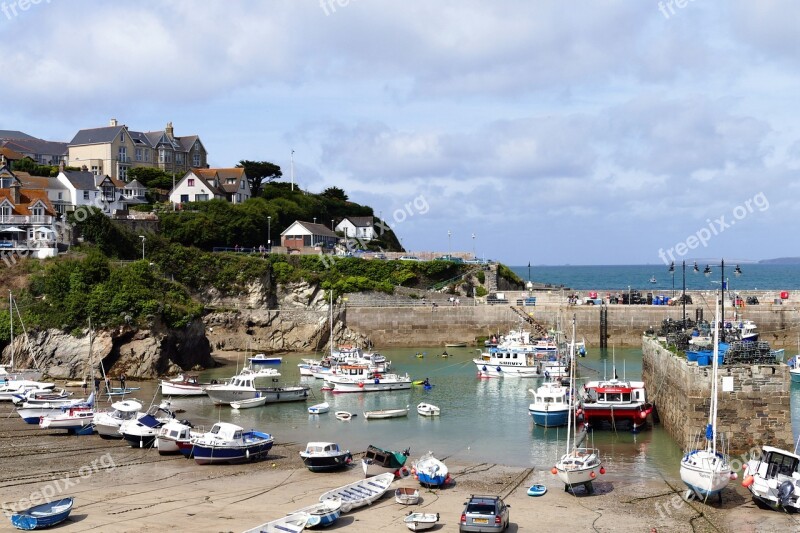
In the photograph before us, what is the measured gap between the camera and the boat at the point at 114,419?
1521 inches

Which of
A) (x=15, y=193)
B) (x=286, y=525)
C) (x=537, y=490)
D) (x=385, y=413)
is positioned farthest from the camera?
(x=15, y=193)

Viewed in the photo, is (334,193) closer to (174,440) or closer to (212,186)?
(212,186)

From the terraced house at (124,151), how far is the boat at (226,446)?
68.8 metres

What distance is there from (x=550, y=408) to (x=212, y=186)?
210ft

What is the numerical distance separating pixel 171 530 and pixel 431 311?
164ft

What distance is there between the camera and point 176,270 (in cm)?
7531

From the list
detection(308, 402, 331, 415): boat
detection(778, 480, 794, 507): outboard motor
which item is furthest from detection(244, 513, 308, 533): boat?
detection(308, 402, 331, 415): boat

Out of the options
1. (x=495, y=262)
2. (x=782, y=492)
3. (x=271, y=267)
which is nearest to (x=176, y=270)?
(x=271, y=267)

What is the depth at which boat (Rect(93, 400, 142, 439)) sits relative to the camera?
127ft

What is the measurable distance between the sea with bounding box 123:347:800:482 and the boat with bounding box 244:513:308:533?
10.8m

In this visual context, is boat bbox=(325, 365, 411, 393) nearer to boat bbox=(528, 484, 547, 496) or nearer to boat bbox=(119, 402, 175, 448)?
boat bbox=(119, 402, 175, 448)

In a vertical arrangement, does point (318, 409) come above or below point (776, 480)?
below

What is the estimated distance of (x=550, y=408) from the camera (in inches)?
1569

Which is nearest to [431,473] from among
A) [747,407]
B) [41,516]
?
[747,407]
